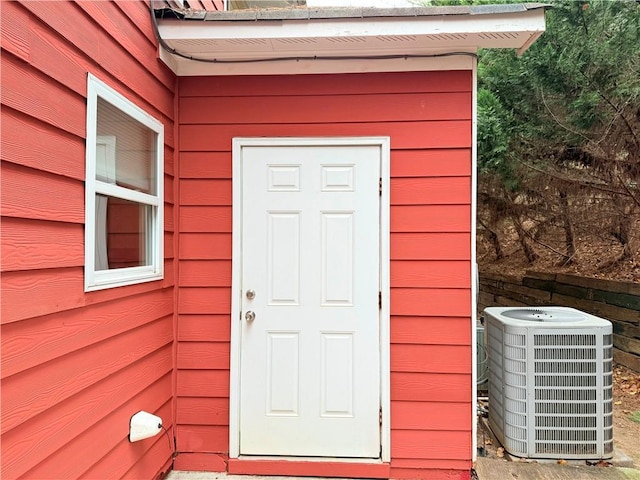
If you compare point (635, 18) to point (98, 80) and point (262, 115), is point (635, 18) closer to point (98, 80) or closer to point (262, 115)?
point (262, 115)

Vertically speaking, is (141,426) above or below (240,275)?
below

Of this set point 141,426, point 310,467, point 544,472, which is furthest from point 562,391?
point 141,426

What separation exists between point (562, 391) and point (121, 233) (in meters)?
2.73

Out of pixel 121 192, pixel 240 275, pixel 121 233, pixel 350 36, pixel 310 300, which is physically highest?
pixel 350 36

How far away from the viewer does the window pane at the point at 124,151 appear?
1.78m

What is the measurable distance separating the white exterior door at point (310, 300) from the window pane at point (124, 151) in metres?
0.55

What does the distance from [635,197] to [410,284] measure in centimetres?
335

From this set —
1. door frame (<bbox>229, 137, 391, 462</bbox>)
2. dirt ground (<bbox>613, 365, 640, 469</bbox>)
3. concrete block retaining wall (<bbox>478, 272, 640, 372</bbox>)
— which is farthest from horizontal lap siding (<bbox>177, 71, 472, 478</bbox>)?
concrete block retaining wall (<bbox>478, 272, 640, 372</bbox>)

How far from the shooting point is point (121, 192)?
1918mm

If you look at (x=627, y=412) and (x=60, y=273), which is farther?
(x=627, y=412)

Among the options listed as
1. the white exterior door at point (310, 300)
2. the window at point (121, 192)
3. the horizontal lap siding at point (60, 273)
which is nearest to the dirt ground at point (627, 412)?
the white exterior door at point (310, 300)

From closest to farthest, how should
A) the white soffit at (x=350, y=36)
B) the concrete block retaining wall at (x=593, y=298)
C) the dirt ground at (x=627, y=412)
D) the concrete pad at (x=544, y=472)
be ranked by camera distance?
the white soffit at (x=350, y=36)
the concrete pad at (x=544, y=472)
the dirt ground at (x=627, y=412)
the concrete block retaining wall at (x=593, y=298)

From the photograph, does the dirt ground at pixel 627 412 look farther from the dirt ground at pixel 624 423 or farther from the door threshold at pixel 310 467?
the door threshold at pixel 310 467

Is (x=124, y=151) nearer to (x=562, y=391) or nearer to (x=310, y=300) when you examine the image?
(x=310, y=300)
